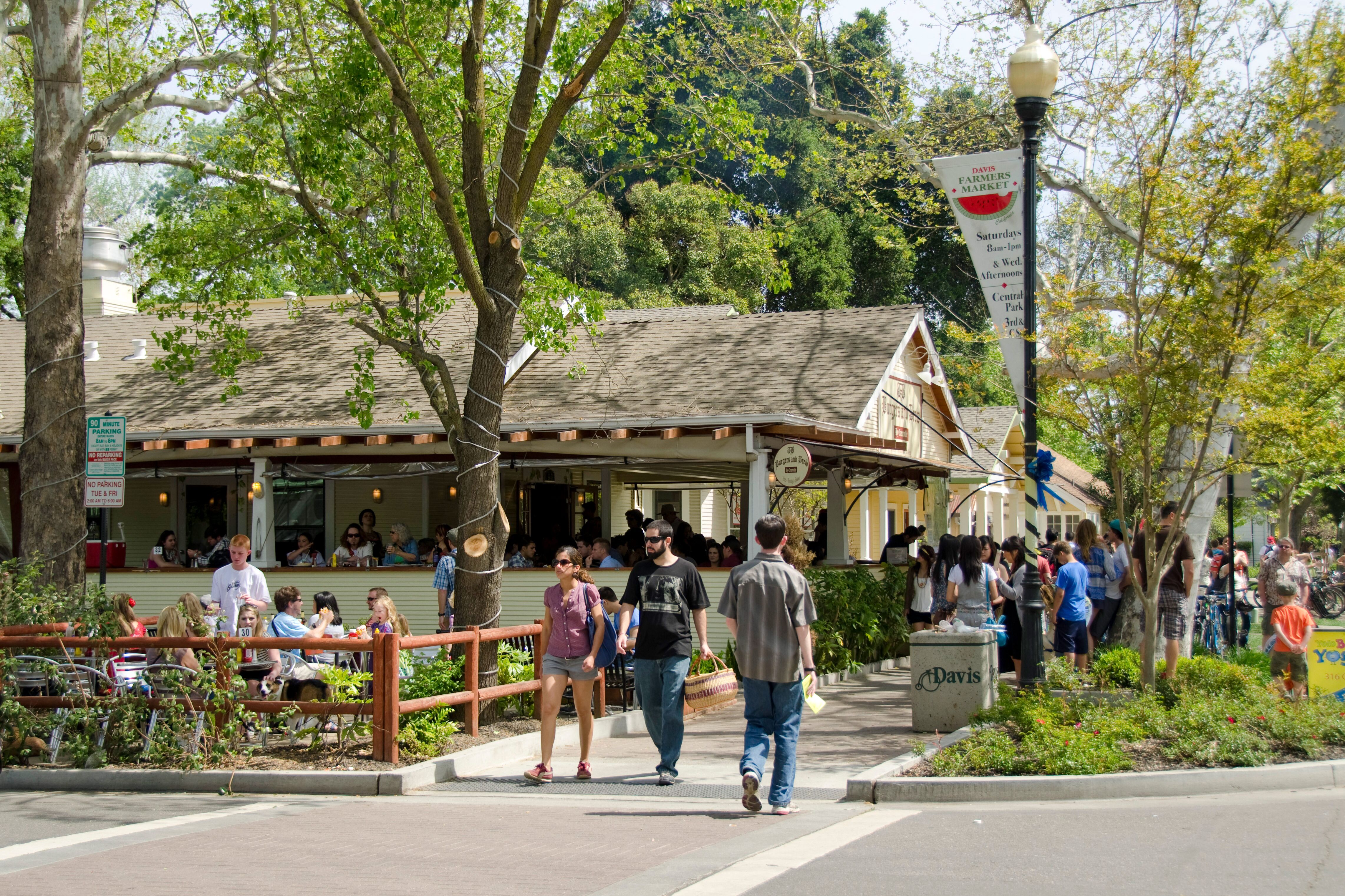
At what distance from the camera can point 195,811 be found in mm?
8445

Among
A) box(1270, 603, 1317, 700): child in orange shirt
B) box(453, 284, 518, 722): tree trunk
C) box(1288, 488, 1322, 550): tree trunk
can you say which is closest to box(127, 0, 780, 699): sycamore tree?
box(453, 284, 518, 722): tree trunk

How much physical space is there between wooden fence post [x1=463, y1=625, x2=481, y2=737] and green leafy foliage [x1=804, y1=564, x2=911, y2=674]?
475cm

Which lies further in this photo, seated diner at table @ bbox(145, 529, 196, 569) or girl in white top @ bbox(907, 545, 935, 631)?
seated diner at table @ bbox(145, 529, 196, 569)

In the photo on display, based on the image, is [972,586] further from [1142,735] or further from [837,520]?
[837,520]

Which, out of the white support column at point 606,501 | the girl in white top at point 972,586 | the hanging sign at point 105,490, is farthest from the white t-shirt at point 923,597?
the hanging sign at point 105,490

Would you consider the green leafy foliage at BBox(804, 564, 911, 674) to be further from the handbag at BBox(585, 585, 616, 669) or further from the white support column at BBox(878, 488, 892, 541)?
the white support column at BBox(878, 488, 892, 541)

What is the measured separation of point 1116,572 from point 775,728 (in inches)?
311

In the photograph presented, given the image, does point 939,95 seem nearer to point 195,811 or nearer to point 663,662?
point 663,662

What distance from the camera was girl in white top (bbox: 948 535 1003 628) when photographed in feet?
41.5

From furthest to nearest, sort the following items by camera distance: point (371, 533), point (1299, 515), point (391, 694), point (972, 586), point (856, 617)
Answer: point (1299, 515)
point (371, 533)
point (856, 617)
point (972, 586)
point (391, 694)

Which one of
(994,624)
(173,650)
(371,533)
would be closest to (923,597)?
(994,624)

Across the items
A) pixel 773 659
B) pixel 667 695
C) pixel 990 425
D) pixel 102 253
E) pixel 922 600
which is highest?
pixel 102 253

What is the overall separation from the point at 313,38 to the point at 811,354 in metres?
7.49

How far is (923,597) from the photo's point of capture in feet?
→ 51.5
